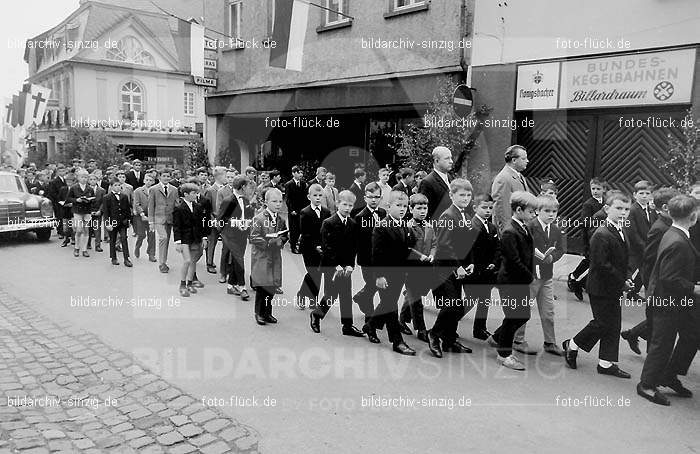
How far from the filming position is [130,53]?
42.1 metres

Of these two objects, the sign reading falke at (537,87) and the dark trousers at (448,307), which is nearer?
the dark trousers at (448,307)

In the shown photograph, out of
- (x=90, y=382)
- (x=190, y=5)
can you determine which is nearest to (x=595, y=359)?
(x=90, y=382)

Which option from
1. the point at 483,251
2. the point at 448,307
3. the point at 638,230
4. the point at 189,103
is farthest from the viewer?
the point at 189,103

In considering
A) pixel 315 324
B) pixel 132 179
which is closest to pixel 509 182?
pixel 315 324

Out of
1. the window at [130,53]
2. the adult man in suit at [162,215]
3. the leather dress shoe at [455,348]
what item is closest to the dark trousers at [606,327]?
the leather dress shoe at [455,348]

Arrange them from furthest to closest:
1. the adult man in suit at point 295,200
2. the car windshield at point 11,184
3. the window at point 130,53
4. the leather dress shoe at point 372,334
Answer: the window at point 130,53 < the car windshield at point 11,184 < the adult man in suit at point 295,200 < the leather dress shoe at point 372,334

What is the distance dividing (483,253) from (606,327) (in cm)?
145

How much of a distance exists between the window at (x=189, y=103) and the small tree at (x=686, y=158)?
142ft

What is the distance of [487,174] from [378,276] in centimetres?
726

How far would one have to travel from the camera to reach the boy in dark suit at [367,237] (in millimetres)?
6717

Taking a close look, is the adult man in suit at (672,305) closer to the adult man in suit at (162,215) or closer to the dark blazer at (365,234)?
the dark blazer at (365,234)

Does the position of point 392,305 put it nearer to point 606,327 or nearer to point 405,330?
point 405,330

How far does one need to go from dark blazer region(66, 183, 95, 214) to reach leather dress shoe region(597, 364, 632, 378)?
34.9 feet

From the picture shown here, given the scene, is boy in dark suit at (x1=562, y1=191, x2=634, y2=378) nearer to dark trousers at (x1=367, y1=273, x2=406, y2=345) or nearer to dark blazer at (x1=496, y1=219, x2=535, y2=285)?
dark blazer at (x1=496, y1=219, x2=535, y2=285)
